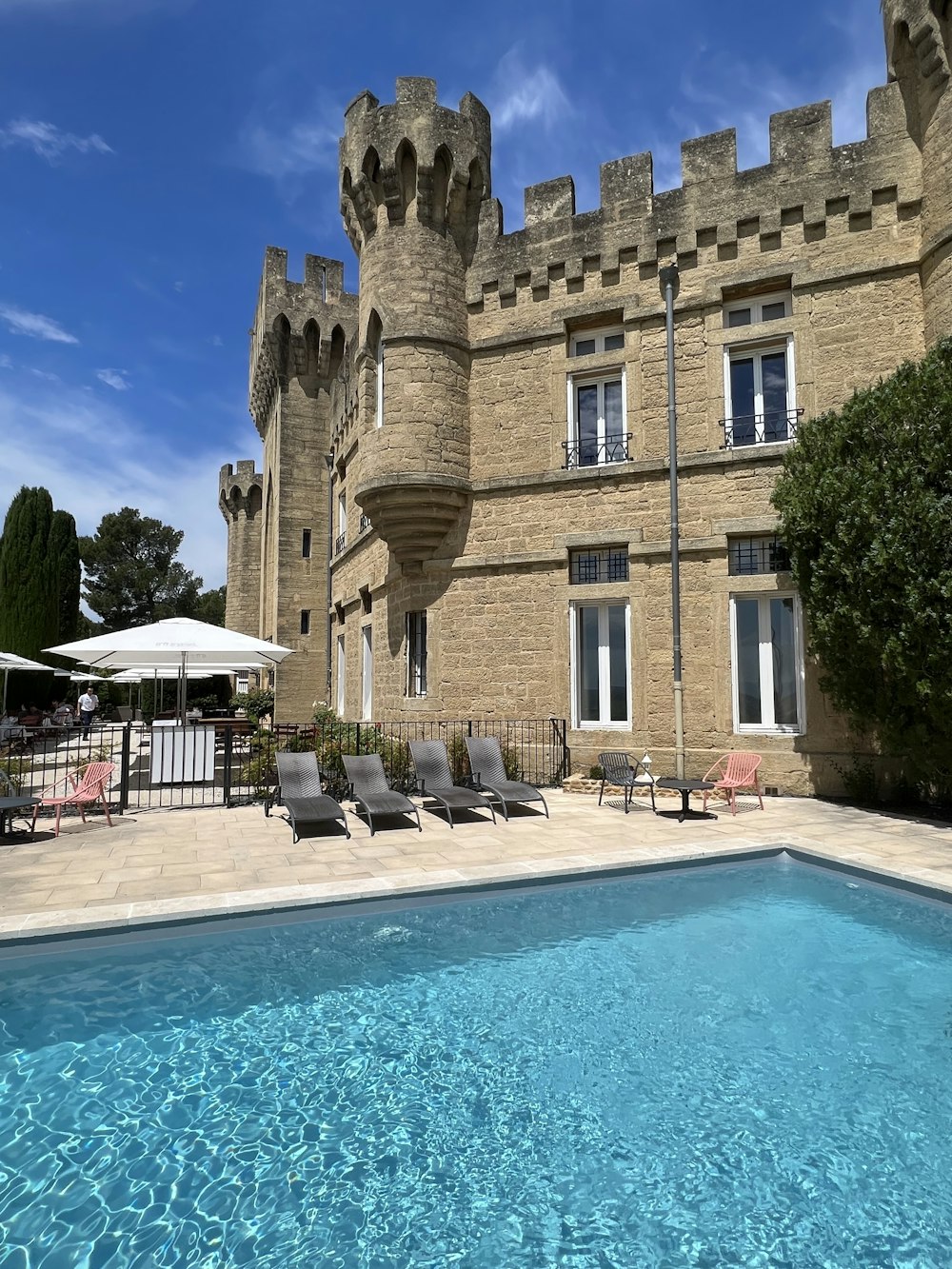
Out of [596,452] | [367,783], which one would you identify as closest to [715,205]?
[596,452]

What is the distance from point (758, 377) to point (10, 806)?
1235 centimetres

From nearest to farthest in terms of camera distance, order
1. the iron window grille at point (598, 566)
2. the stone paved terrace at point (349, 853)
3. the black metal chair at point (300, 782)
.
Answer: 1. the stone paved terrace at point (349, 853)
2. the black metal chair at point (300, 782)
3. the iron window grille at point (598, 566)

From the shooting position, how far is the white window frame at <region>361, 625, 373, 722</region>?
17156 millimetres

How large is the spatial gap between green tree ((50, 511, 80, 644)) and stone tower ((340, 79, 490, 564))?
87.5 feet

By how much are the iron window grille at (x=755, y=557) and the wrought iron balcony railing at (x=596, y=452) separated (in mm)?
2451

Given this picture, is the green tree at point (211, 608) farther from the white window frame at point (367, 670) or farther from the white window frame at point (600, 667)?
the white window frame at point (600, 667)

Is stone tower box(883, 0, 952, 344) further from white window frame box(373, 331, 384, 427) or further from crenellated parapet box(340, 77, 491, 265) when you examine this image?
white window frame box(373, 331, 384, 427)

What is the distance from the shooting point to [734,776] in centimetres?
1083

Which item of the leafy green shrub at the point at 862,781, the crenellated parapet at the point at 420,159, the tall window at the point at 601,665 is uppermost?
the crenellated parapet at the point at 420,159

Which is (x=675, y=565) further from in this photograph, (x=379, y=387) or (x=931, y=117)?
(x=931, y=117)

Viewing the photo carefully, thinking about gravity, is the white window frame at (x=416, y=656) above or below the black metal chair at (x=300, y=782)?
above

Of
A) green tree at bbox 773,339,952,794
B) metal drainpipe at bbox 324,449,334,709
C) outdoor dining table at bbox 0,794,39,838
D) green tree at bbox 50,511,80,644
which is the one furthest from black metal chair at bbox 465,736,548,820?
green tree at bbox 50,511,80,644

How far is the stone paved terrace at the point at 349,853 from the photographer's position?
5.93 m

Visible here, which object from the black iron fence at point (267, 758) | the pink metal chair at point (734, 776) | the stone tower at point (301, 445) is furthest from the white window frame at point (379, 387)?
the stone tower at point (301, 445)
